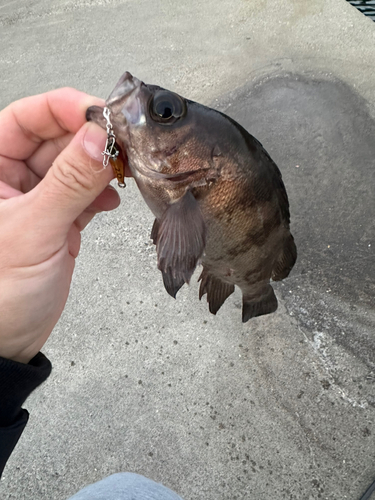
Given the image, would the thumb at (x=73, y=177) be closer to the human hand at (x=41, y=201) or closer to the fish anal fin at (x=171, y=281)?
the human hand at (x=41, y=201)

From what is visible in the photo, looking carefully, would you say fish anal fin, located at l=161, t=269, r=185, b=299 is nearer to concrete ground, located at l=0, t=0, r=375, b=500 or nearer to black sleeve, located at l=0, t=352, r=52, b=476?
black sleeve, located at l=0, t=352, r=52, b=476

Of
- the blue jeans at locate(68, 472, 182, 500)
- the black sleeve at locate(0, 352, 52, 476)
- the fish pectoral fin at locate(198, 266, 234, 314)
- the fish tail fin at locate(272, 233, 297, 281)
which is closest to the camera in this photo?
the black sleeve at locate(0, 352, 52, 476)

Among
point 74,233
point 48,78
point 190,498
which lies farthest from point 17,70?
point 190,498

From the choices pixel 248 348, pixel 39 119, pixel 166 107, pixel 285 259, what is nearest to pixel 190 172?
pixel 166 107

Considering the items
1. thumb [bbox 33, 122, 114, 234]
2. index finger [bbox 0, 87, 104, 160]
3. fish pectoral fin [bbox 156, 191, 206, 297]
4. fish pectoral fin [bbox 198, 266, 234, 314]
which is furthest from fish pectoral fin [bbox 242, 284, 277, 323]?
index finger [bbox 0, 87, 104, 160]

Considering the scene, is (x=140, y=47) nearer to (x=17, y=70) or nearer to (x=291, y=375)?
(x=17, y=70)

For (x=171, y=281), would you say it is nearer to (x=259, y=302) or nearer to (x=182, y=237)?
(x=182, y=237)

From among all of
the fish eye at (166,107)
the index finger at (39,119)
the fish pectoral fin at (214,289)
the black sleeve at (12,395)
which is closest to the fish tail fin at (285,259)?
the fish pectoral fin at (214,289)
